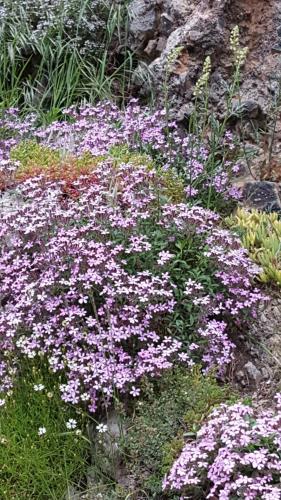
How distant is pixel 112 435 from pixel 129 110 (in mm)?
3018

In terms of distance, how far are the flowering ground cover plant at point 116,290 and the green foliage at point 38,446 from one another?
10cm

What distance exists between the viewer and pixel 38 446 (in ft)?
11.1

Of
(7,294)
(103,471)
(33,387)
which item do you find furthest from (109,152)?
(103,471)

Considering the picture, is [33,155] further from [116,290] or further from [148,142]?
[116,290]

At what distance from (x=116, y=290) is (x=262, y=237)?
1.20 metres

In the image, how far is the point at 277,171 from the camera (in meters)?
5.30

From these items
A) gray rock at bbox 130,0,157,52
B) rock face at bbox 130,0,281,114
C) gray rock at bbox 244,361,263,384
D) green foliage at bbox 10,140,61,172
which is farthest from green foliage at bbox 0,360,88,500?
gray rock at bbox 130,0,157,52

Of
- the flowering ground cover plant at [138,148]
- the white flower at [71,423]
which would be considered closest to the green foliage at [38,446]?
the white flower at [71,423]

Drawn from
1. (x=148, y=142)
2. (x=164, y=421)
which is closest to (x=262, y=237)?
(x=148, y=142)

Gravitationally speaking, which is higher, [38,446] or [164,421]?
[164,421]

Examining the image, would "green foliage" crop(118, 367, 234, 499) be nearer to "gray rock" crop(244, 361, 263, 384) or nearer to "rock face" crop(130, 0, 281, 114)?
"gray rock" crop(244, 361, 263, 384)

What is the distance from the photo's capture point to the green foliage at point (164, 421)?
10.1ft

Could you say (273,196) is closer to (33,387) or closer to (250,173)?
(250,173)

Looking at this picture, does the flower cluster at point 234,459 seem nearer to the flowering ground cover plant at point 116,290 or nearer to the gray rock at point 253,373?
the flowering ground cover plant at point 116,290
